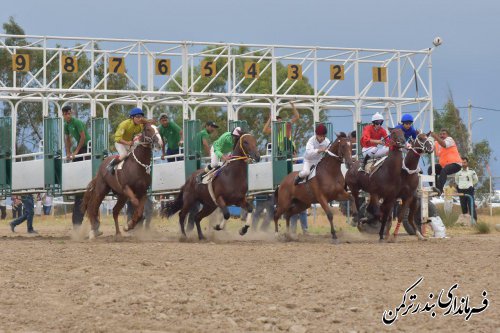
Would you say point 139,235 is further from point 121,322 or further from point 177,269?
point 121,322

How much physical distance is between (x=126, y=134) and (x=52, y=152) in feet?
7.45

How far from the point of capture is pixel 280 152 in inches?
920

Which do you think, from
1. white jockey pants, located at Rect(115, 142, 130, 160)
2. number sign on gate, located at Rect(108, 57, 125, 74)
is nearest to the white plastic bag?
white jockey pants, located at Rect(115, 142, 130, 160)

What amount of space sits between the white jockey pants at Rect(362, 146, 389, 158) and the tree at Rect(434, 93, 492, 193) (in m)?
26.2

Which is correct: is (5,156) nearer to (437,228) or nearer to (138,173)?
(138,173)

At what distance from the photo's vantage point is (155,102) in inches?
952

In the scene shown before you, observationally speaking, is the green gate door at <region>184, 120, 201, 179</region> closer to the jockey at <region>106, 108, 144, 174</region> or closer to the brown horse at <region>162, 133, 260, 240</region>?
the brown horse at <region>162, 133, 260, 240</region>

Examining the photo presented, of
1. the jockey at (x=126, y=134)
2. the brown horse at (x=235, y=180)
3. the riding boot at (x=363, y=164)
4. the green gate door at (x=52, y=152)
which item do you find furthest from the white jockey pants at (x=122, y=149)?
the riding boot at (x=363, y=164)

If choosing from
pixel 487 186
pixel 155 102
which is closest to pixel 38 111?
pixel 487 186

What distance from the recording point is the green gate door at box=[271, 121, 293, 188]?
2327 centimetres

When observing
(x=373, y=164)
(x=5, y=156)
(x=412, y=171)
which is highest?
(x=5, y=156)

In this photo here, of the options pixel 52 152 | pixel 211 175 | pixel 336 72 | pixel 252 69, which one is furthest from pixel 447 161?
pixel 52 152

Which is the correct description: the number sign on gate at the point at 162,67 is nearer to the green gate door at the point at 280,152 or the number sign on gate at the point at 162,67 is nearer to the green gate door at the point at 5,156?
the green gate door at the point at 280,152

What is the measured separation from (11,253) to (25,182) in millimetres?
6933
